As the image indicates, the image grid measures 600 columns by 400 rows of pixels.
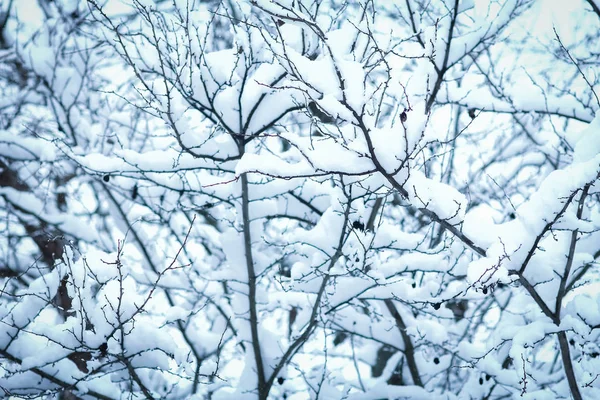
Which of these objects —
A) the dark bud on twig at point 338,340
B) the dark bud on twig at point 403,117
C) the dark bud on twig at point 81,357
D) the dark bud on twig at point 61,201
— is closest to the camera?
the dark bud on twig at point 403,117

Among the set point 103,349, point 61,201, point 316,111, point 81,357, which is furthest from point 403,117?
point 61,201

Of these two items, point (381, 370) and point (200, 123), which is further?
point (381, 370)

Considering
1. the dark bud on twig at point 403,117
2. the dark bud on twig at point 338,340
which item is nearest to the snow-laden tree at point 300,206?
the dark bud on twig at point 403,117

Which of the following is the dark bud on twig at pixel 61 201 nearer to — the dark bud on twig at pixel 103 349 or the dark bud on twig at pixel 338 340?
the dark bud on twig at pixel 103 349

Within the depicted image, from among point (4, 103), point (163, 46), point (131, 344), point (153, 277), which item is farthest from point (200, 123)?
point (4, 103)

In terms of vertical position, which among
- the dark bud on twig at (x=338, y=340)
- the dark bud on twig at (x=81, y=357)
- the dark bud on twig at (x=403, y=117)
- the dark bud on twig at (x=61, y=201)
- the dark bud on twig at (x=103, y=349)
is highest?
the dark bud on twig at (x=61, y=201)

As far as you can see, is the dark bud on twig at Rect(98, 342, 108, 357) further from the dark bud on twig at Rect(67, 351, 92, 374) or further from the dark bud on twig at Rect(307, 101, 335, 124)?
the dark bud on twig at Rect(307, 101, 335, 124)

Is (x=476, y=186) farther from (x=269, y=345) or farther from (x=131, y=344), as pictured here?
(x=131, y=344)

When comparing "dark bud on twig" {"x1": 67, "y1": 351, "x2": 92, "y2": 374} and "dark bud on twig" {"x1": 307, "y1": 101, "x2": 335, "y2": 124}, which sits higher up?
"dark bud on twig" {"x1": 307, "y1": 101, "x2": 335, "y2": 124}

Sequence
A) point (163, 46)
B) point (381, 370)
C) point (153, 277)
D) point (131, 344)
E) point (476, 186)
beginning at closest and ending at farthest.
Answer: point (131, 344) → point (163, 46) → point (153, 277) → point (381, 370) → point (476, 186)

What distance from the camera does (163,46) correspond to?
2.97m

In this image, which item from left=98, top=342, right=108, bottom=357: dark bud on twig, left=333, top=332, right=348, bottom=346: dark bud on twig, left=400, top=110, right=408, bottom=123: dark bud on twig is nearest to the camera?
left=400, top=110, right=408, bottom=123: dark bud on twig

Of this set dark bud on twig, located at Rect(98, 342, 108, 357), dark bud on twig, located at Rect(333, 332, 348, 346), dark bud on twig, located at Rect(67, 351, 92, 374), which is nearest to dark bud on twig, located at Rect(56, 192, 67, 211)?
dark bud on twig, located at Rect(67, 351, 92, 374)

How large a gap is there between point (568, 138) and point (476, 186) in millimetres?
2509
